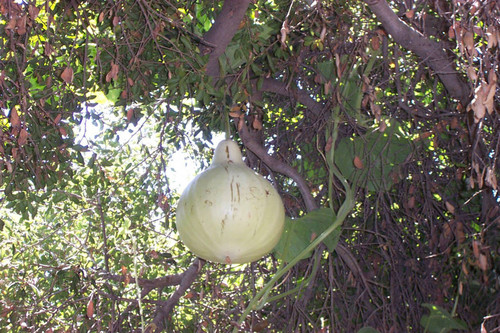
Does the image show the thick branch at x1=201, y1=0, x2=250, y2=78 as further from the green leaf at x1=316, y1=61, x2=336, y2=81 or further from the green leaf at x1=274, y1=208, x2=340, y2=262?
the green leaf at x1=274, y1=208, x2=340, y2=262

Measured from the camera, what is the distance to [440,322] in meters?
1.71

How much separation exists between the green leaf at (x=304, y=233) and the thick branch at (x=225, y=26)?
21.9 inches

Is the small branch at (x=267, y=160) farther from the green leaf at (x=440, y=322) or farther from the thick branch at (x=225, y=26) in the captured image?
the green leaf at (x=440, y=322)

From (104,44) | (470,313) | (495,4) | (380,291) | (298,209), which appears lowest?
(470,313)

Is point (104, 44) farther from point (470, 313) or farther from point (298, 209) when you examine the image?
point (470, 313)

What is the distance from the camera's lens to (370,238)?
212 cm

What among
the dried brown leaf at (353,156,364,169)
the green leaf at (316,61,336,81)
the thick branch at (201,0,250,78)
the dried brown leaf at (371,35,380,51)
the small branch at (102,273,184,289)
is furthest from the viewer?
the small branch at (102,273,184,289)

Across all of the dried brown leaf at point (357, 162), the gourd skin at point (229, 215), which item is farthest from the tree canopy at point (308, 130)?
the gourd skin at point (229, 215)

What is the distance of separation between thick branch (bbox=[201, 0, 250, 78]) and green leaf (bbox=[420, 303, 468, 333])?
941 mm

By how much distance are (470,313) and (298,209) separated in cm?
73

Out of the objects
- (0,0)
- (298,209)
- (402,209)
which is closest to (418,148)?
(402,209)

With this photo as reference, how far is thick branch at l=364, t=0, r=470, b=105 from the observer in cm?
160

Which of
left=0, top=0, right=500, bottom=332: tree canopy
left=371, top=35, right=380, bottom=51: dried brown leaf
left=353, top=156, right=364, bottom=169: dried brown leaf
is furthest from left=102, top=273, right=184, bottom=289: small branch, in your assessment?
left=371, top=35, right=380, bottom=51: dried brown leaf

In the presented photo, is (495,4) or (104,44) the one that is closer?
(495,4)
